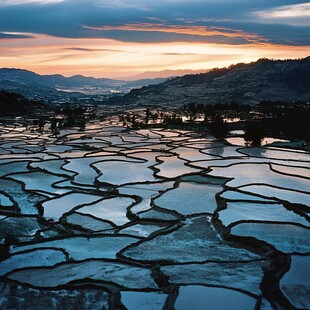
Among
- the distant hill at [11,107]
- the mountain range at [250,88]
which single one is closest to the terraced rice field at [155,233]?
the distant hill at [11,107]

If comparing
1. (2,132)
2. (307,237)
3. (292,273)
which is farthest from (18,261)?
(2,132)

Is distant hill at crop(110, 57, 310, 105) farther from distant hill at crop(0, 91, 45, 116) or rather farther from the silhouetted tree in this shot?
the silhouetted tree

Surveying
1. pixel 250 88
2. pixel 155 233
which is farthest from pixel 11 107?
pixel 250 88

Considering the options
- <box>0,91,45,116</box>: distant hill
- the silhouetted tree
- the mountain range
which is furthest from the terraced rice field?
the mountain range

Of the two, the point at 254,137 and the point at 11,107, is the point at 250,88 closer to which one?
the point at 11,107

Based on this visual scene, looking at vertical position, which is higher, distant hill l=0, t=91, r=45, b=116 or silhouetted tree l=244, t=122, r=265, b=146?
silhouetted tree l=244, t=122, r=265, b=146

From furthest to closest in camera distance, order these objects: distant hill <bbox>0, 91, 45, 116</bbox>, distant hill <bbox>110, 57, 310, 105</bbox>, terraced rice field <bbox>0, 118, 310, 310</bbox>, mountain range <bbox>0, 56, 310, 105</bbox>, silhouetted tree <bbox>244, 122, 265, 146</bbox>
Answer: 1. distant hill <bbox>110, 57, 310, 105</bbox>
2. mountain range <bbox>0, 56, 310, 105</bbox>
3. distant hill <bbox>0, 91, 45, 116</bbox>
4. silhouetted tree <bbox>244, 122, 265, 146</bbox>
5. terraced rice field <bbox>0, 118, 310, 310</bbox>

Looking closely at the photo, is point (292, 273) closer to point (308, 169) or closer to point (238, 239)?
point (238, 239)

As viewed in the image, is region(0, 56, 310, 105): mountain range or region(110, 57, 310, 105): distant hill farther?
region(110, 57, 310, 105): distant hill

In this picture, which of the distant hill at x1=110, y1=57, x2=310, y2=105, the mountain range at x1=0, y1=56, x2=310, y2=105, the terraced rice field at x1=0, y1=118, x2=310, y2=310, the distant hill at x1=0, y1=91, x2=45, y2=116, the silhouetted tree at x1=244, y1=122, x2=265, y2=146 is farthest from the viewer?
the distant hill at x1=110, y1=57, x2=310, y2=105
